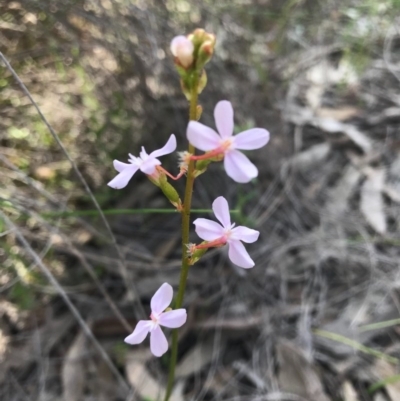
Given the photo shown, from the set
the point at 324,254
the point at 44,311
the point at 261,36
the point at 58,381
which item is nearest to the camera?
the point at 58,381

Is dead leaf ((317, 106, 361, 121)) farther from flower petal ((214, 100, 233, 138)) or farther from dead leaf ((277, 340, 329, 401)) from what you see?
flower petal ((214, 100, 233, 138))

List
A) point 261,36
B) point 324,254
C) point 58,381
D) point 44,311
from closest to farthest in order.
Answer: point 58,381 < point 44,311 < point 324,254 < point 261,36

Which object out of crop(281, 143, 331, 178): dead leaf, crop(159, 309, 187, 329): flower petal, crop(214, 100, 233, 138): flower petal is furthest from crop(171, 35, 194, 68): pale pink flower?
crop(281, 143, 331, 178): dead leaf

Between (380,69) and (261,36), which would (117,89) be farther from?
(380,69)

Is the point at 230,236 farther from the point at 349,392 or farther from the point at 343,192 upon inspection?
the point at 343,192

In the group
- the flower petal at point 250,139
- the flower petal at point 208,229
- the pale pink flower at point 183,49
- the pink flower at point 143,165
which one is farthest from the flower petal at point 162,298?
the pale pink flower at point 183,49

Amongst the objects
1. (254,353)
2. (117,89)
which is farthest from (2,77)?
(254,353)

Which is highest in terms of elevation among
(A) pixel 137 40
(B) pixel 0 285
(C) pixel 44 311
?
(A) pixel 137 40
